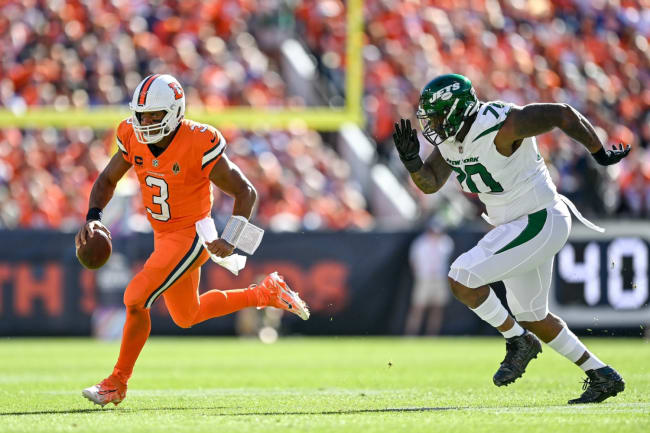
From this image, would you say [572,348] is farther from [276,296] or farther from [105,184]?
[105,184]

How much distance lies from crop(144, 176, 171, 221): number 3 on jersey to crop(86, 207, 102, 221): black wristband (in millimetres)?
312

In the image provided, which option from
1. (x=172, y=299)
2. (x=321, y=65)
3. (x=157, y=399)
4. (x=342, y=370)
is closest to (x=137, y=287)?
(x=172, y=299)

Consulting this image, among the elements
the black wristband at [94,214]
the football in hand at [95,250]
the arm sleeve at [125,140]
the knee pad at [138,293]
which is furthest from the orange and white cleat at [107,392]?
the arm sleeve at [125,140]

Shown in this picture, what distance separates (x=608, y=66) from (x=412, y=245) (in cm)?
562

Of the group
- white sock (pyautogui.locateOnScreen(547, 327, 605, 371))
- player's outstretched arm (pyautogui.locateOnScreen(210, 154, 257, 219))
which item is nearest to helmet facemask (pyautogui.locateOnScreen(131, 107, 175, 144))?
player's outstretched arm (pyautogui.locateOnScreen(210, 154, 257, 219))

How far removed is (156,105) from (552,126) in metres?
2.16

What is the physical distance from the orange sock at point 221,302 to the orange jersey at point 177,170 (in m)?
0.51

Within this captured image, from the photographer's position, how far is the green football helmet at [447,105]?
6.39 metres

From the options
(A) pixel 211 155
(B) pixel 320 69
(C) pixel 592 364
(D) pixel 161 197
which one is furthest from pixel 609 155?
(B) pixel 320 69

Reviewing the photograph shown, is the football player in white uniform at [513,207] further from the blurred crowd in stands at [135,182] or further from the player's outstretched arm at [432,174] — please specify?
the blurred crowd in stands at [135,182]

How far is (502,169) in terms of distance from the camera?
6402 mm

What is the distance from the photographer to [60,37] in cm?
1368

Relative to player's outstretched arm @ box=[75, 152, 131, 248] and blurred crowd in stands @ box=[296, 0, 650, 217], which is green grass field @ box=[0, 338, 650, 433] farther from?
blurred crowd in stands @ box=[296, 0, 650, 217]

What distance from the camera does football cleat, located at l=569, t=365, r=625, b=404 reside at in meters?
6.37
